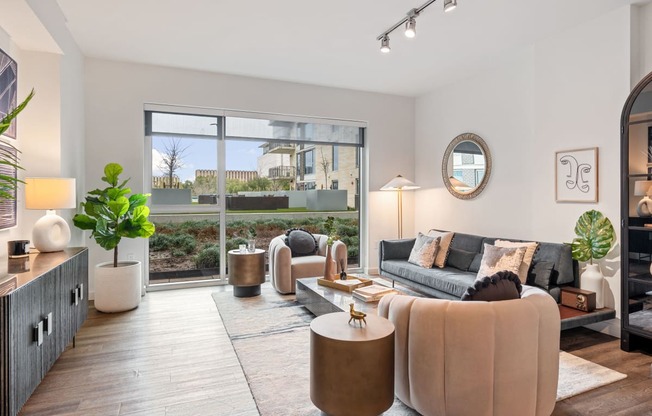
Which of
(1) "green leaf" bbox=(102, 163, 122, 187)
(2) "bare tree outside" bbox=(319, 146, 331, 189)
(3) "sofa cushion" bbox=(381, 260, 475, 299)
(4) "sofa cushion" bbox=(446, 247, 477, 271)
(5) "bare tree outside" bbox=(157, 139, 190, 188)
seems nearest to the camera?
(3) "sofa cushion" bbox=(381, 260, 475, 299)

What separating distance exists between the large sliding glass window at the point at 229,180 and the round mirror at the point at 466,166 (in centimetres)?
156

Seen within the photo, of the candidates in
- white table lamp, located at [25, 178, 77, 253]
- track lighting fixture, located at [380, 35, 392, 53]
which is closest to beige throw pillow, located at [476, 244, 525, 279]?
track lighting fixture, located at [380, 35, 392, 53]

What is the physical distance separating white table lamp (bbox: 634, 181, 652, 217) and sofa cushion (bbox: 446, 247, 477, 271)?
1806 mm

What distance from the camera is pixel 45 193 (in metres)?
3.16

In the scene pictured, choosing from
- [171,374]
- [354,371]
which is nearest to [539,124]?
[354,371]

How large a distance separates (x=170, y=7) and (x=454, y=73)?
3.72 metres

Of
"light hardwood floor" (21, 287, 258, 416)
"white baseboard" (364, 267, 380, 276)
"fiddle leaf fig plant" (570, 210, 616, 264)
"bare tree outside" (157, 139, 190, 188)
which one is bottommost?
"light hardwood floor" (21, 287, 258, 416)

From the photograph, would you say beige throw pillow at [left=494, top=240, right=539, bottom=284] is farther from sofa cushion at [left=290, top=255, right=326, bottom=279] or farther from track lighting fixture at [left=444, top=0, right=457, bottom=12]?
track lighting fixture at [left=444, top=0, right=457, bottom=12]

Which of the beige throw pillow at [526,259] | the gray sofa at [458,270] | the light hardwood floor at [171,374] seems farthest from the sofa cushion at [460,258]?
the light hardwood floor at [171,374]

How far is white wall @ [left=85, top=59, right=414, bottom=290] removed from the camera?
477 centimetres

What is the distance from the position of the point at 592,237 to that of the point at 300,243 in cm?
336

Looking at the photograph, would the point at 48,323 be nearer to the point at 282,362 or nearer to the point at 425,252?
the point at 282,362

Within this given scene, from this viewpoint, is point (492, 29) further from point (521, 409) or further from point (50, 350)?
point (50, 350)

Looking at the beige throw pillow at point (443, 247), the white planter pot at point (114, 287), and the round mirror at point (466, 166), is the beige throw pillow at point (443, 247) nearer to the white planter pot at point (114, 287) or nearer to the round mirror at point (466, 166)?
the round mirror at point (466, 166)
